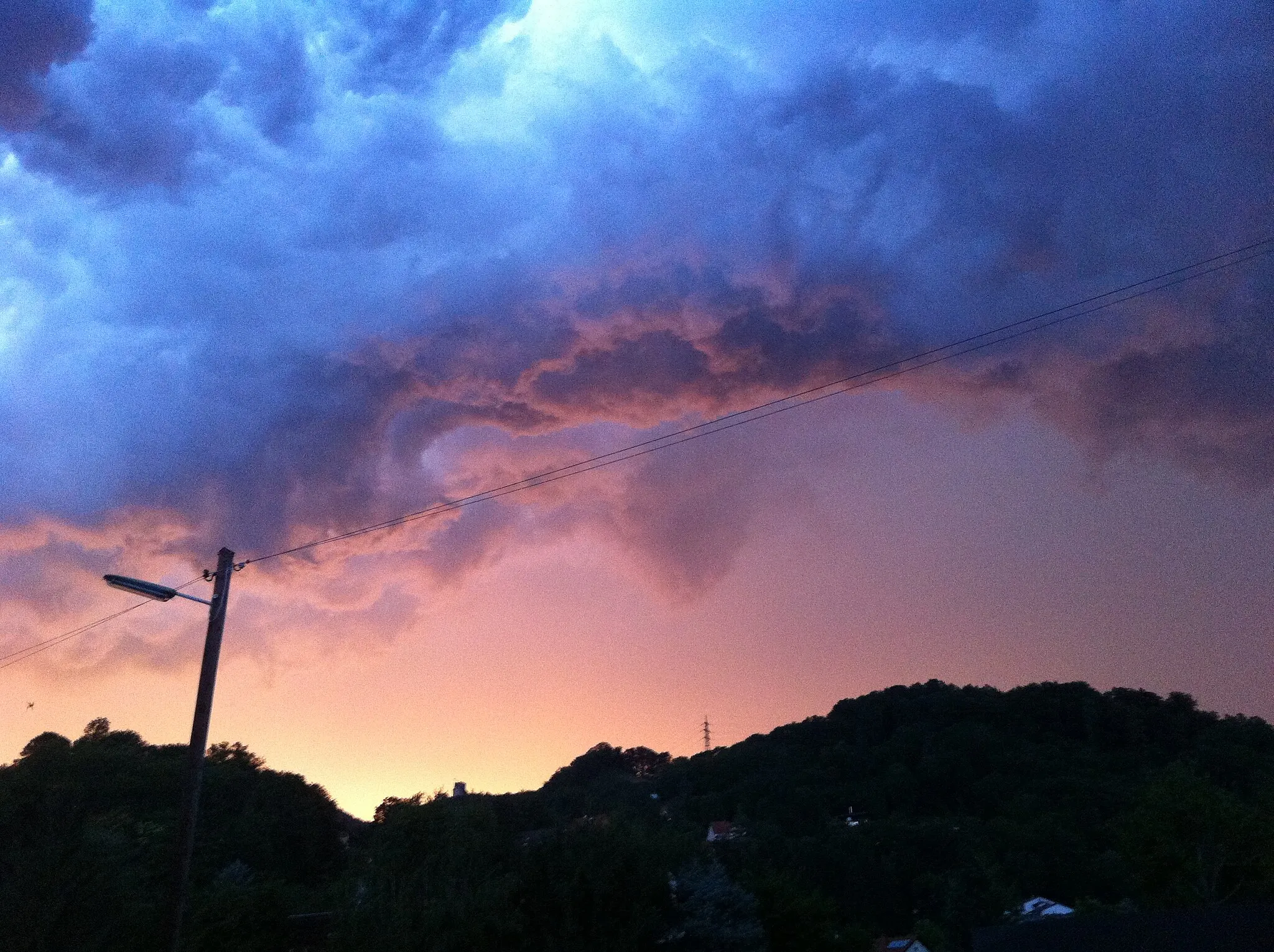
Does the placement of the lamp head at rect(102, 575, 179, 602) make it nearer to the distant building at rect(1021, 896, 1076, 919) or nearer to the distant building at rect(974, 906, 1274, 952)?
the distant building at rect(974, 906, 1274, 952)

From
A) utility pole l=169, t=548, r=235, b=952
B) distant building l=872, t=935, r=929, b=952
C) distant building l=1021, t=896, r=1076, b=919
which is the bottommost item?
distant building l=872, t=935, r=929, b=952

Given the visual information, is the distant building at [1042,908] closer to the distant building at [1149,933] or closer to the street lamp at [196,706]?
the distant building at [1149,933]

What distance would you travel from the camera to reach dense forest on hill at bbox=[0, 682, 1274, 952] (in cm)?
2180

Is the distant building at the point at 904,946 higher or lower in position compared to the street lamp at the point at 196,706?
lower

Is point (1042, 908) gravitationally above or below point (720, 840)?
below

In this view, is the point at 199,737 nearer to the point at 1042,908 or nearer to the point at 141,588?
the point at 141,588

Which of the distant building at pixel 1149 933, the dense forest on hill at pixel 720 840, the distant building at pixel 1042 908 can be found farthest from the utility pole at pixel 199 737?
the distant building at pixel 1042 908

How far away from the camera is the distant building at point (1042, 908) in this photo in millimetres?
57266

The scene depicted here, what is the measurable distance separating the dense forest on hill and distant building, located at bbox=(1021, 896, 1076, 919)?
1.03 meters

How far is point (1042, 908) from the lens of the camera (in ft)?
189

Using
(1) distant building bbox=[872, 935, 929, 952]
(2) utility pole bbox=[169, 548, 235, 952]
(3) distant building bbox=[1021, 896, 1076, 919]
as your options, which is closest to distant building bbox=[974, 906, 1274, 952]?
(2) utility pole bbox=[169, 548, 235, 952]

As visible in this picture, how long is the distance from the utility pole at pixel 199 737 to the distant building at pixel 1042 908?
50638 millimetres

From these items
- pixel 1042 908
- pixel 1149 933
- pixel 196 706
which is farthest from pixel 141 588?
pixel 1042 908

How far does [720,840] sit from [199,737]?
2232 cm
